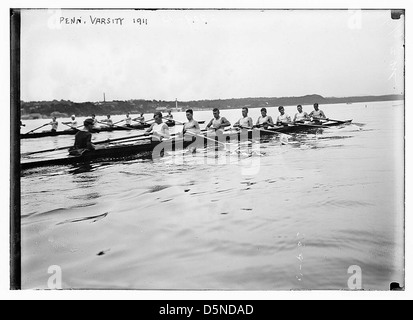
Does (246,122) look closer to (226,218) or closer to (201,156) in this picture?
(201,156)

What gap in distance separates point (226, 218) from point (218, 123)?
0.60m

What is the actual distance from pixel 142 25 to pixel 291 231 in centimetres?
156

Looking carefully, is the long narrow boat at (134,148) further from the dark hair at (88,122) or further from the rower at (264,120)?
the dark hair at (88,122)

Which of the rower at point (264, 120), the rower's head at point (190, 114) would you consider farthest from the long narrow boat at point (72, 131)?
the rower at point (264, 120)

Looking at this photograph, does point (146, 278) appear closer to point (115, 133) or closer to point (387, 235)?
point (115, 133)

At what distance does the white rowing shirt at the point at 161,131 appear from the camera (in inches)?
110

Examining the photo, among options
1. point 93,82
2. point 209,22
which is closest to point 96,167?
point 93,82

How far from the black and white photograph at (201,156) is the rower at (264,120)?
14 mm

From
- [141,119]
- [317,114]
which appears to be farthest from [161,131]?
[317,114]

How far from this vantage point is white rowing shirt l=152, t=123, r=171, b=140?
2787 mm

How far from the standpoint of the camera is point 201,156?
9.06 feet

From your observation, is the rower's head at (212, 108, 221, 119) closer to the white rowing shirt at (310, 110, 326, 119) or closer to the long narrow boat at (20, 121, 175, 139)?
the long narrow boat at (20, 121, 175, 139)

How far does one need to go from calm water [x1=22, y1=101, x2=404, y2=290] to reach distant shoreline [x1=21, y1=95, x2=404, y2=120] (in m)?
0.05
